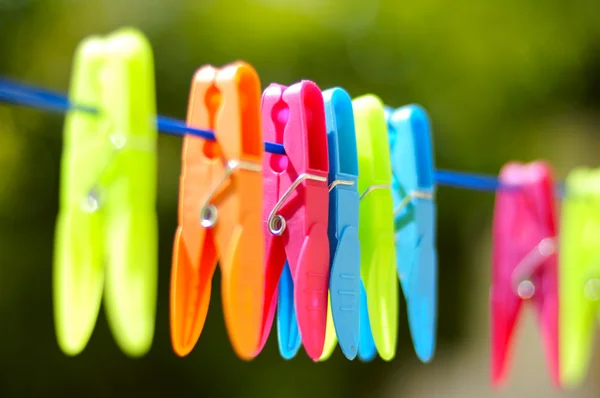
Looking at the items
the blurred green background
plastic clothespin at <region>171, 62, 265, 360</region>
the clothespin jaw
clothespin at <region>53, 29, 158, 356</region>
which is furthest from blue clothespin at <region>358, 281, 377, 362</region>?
the blurred green background

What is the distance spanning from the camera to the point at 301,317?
3.12 feet

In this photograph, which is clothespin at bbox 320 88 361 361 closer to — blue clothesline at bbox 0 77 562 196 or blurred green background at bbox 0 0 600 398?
blue clothesline at bbox 0 77 562 196

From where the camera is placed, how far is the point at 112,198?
2.71 feet

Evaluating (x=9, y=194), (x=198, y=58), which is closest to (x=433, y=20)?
(x=198, y=58)

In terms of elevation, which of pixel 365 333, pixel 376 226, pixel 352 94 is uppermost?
pixel 352 94

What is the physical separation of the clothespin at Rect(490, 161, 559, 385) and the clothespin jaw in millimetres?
340

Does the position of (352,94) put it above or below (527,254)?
above

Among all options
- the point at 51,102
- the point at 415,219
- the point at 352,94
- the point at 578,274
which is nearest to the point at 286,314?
the point at 415,219

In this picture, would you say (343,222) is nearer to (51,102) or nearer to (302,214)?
(302,214)

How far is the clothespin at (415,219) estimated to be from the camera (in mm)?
1190

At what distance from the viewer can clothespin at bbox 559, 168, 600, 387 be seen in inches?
59.6

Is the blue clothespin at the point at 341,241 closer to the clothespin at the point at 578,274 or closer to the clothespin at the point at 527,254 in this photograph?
the clothespin at the point at 527,254

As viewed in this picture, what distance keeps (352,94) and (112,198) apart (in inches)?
104

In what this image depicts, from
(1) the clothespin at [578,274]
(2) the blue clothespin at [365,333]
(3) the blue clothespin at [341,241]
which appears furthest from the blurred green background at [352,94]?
(3) the blue clothespin at [341,241]
